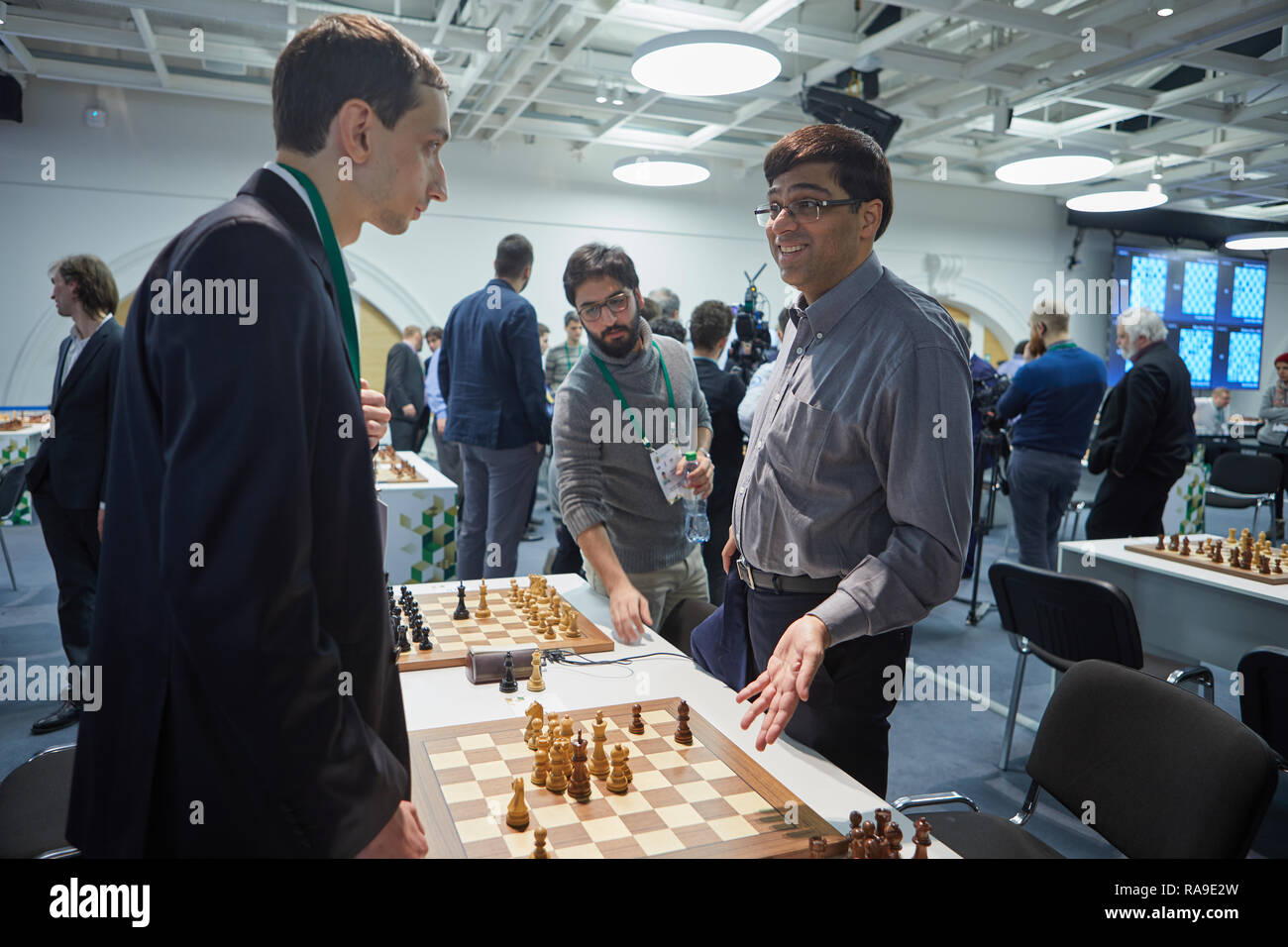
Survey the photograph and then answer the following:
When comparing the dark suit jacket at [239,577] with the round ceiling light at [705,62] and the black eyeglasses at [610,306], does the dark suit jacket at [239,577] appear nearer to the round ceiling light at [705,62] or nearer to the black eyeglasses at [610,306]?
the black eyeglasses at [610,306]

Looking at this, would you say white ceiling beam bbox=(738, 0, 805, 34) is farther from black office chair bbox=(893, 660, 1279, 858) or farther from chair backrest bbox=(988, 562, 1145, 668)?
black office chair bbox=(893, 660, 1279, 858)

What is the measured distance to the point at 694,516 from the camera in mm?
2404

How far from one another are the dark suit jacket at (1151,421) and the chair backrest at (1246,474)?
3410 millimetres

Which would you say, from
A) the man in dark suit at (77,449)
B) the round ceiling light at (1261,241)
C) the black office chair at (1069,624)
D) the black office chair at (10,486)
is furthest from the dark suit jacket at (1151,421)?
the round ceiling light at (1261,241)

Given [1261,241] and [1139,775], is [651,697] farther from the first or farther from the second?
[1261,241]

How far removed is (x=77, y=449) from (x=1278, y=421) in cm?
931

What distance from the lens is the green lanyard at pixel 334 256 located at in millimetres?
918

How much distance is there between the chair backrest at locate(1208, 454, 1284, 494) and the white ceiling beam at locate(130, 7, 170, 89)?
8.81 m

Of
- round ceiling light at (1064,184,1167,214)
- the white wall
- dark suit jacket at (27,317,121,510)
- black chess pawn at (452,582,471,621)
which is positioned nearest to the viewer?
black chess pawn at (452,582,471,621)

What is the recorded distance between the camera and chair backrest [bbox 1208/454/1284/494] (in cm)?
677

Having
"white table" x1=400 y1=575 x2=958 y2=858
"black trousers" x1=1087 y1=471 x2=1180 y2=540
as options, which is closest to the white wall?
"black trousers" x1=1087 y1=471 x2=1180 y2=540

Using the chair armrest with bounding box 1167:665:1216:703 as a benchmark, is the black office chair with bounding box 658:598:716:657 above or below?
above
